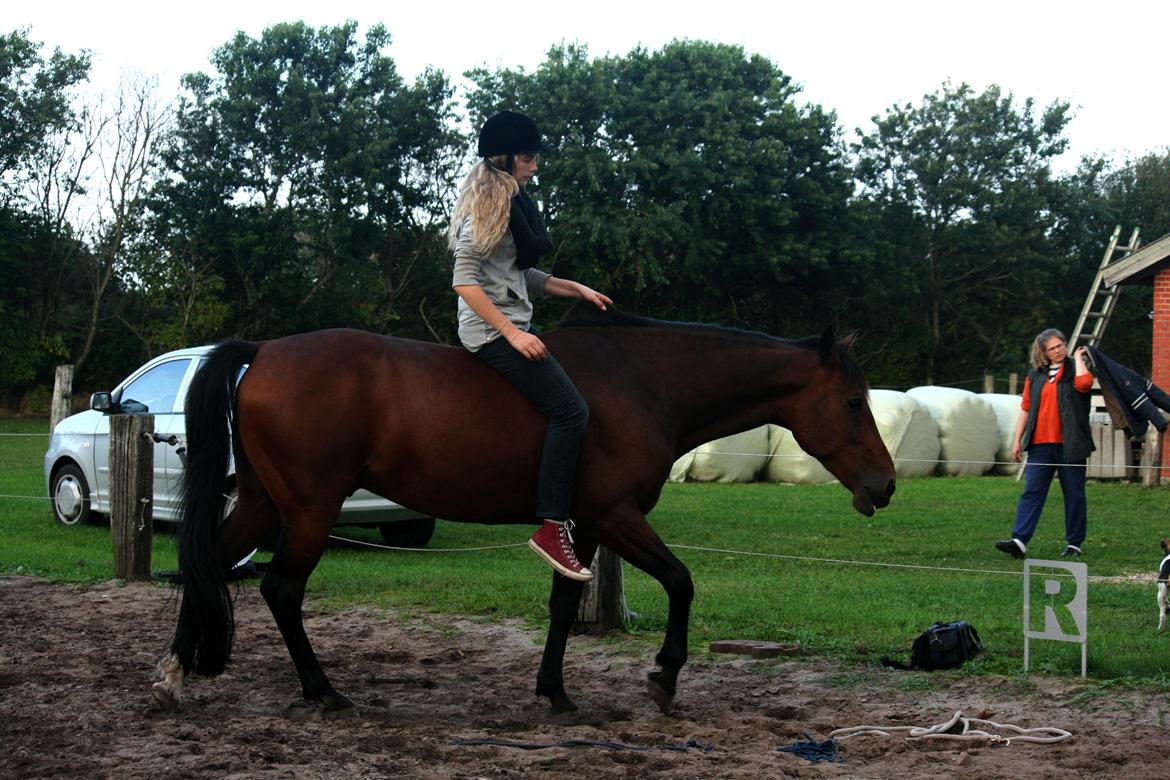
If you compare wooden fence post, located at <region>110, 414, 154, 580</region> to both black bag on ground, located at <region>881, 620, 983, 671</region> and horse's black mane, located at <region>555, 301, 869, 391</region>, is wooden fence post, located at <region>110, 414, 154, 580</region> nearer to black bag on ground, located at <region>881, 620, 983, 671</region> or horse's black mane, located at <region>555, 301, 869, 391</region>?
horse's black mane, located at <region>555, 301, 869, 391</region>

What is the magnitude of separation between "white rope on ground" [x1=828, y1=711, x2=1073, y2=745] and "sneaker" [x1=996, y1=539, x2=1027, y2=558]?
22.2ft

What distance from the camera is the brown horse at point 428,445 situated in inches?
218

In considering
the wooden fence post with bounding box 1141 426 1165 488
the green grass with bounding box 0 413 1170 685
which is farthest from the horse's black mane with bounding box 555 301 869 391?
the wooden fence post with bounding box 1141 426 1165 488

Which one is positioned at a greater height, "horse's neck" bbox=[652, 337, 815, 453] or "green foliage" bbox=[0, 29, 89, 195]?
"green foliage" bbox=[0, 29, 89, 195]

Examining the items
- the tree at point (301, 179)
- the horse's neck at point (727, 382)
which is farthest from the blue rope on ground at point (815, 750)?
the tree at point (301, 179)

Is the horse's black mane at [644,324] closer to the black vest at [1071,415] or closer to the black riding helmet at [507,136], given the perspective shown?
the black riding helmet at [507,136]

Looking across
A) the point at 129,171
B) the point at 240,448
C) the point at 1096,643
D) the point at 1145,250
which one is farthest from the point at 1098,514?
the point at 129,171

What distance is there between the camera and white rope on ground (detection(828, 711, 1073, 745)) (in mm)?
4855

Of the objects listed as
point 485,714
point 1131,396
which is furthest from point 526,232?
point 1131,396

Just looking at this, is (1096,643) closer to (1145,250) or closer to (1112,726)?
(1112,726)

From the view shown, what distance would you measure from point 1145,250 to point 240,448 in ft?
65.1

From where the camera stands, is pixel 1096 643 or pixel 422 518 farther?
pixel 422 518

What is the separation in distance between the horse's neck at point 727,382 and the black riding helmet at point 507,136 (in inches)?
47.6

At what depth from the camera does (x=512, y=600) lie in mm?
8484
